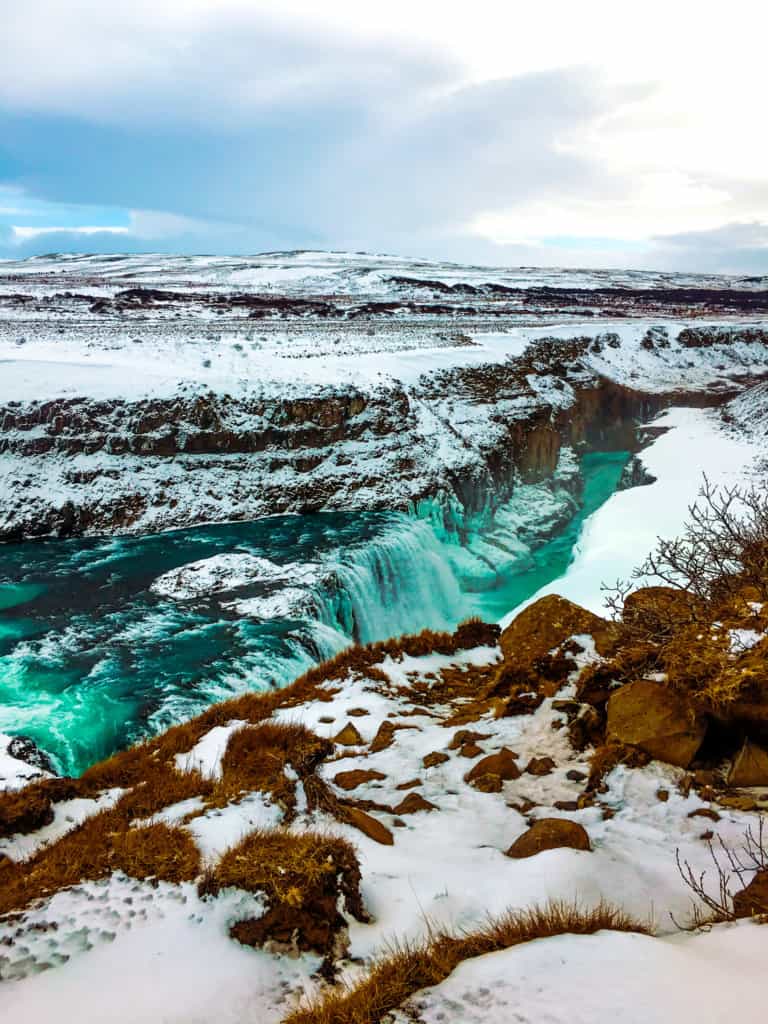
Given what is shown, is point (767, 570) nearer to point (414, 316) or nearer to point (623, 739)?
point (623, 739)

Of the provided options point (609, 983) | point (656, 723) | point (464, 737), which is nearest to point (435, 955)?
point (609, 983)

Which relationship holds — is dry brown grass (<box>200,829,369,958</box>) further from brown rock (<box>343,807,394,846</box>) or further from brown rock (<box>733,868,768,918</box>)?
brown rock (<box>733,868,768,918</box>)

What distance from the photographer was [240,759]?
18.4 feet

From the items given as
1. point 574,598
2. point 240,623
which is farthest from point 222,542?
point 574,598

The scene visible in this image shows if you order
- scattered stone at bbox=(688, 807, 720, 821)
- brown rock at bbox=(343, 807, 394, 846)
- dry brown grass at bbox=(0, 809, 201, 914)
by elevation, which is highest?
scattered stone at bbox=(688, 807, 720, 821)

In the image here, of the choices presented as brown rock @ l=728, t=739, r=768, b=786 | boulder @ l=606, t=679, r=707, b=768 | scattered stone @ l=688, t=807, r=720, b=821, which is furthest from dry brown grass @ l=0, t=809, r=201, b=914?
brown rock @ l=728, t=739, r=768, b=786

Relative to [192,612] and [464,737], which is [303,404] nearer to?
[192,612]

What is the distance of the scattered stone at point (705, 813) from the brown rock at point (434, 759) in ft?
7.42

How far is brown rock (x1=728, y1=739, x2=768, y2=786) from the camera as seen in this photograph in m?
4.33

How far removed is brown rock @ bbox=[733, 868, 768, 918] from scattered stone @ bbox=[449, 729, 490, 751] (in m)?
3.11

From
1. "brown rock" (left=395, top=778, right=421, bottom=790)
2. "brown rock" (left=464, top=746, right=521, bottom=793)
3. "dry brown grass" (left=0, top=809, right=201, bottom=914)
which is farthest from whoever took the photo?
"brown rock" (left=395, top=778, right=421, bottom=790)

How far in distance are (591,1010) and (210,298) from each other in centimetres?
5983

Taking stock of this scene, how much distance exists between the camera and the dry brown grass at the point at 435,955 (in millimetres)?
2500

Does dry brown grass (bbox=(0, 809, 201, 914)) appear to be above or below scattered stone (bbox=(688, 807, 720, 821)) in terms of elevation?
below
